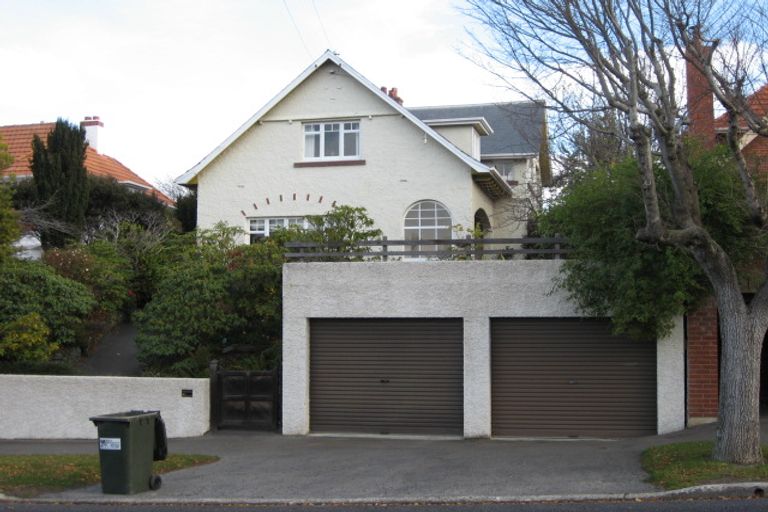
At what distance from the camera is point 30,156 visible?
1180 inches

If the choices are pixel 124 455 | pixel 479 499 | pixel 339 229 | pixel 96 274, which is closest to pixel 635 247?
pixel 479 499

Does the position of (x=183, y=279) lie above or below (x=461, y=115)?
below

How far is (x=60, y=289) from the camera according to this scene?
20031mm

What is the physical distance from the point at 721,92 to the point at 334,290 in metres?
7.72

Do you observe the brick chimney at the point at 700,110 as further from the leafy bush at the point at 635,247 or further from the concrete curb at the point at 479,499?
the concrete curb at the point at 479,499

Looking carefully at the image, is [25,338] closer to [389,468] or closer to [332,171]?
[389,468]

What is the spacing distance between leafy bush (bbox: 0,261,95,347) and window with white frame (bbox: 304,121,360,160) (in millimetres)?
7666

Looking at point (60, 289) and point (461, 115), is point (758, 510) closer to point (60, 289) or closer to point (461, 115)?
point (60, 289)

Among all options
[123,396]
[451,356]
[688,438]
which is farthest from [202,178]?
[688,438]

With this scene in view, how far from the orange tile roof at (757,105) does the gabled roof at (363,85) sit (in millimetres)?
6384

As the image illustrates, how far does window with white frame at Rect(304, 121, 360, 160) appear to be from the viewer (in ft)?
81.2

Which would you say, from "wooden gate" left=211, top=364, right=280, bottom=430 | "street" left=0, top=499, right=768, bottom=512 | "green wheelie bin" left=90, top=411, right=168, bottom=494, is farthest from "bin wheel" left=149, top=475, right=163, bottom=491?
"wooden gate" left=211, top=364, right=280, bottom=430

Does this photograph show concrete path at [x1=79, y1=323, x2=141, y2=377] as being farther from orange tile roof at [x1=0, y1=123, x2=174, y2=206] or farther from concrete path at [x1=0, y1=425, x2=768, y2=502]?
orange tile roof at [x1=0, y1=123, x2=174, y2=206]

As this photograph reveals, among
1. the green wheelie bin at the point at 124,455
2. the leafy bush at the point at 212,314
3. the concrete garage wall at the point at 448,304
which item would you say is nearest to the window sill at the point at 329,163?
the leafy bush at the point at 212,314
